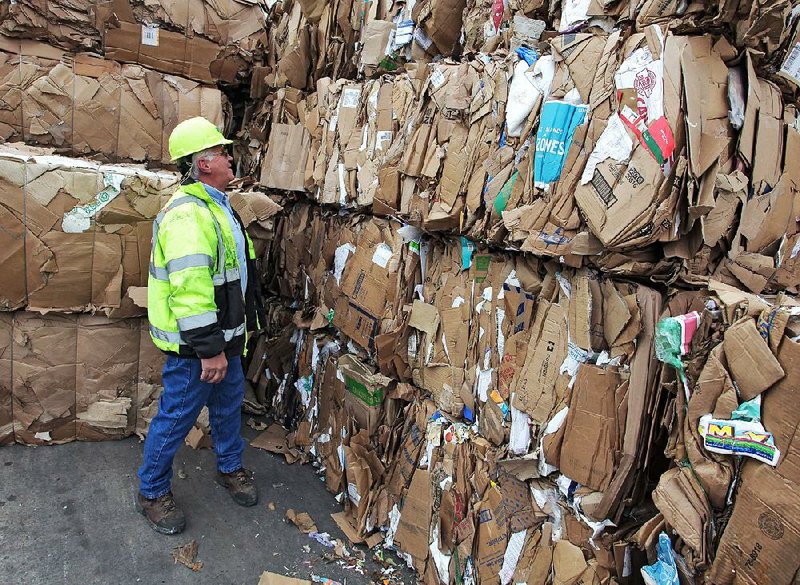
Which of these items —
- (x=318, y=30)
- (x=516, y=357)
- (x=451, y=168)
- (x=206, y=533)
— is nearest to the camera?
(x=516, y=357)

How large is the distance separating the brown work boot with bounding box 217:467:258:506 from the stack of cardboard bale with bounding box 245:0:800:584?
48 centimetres

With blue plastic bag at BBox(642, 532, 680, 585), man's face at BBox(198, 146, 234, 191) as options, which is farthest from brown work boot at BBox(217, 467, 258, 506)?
blue plastic bag at BBox(642, 532, 680, 585)

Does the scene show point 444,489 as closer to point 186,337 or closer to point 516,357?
point 516,357

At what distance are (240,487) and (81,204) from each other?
1.94m

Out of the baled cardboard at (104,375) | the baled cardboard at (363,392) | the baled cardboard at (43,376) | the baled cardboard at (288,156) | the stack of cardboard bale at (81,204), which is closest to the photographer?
the baled cardboard at (363,392)

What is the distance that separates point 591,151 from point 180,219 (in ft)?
6.06

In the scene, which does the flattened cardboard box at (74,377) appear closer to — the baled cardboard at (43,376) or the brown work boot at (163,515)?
the baled cardboard at (43,376)

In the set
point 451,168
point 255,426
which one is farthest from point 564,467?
point 255,426

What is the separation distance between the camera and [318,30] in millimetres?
3873

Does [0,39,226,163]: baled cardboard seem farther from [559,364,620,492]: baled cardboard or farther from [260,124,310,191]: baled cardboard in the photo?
[559,364,620,492]: baled cardboard

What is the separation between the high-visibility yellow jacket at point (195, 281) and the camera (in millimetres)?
2510

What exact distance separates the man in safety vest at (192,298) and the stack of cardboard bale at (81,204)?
0.73 m

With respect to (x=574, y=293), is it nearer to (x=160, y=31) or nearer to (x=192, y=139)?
(x=192, y=139)

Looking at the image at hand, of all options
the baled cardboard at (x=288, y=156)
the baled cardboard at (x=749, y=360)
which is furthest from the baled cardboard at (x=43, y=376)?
the baled cardboard at (x=749, y=360)
